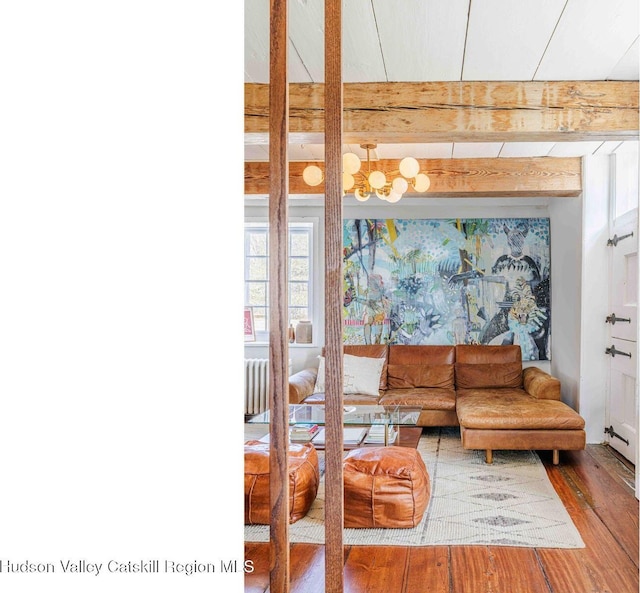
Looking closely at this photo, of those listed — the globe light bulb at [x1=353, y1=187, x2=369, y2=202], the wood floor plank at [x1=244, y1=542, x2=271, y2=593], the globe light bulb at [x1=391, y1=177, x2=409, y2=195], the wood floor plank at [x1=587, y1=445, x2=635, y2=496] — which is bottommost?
the wood floor plank at [x1=587, y1=445, x2=635, y2=496]

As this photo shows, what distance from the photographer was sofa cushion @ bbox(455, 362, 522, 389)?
5867 millimetres

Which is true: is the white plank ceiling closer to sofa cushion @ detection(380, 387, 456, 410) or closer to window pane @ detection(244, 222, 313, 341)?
sofa cushion @ detection(380, 387, 456, 410)

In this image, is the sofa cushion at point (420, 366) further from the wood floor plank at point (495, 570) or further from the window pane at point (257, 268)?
the wood floor plank at point (495, 570)

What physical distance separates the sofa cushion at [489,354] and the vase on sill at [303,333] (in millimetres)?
1464

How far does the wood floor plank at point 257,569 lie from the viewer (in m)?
2.57

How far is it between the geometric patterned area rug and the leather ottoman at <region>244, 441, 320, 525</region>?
7 centimetres

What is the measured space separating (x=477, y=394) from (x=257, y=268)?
8.35 feet

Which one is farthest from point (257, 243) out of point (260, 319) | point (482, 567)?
point (482, 567)

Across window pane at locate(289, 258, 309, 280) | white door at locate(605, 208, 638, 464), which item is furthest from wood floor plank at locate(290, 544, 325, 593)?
window pane at locate(289, 258, 309, 280)

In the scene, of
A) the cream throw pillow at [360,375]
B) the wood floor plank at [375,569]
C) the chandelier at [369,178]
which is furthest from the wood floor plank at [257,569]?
the cream throw pillow at [360,375]

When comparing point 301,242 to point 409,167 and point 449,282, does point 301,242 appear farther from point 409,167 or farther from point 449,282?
point 409,167

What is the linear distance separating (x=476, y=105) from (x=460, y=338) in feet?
10.8

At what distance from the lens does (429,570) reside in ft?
8.79
